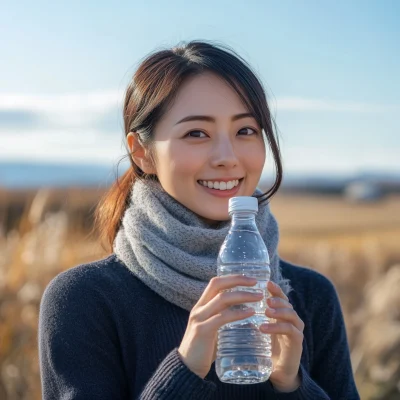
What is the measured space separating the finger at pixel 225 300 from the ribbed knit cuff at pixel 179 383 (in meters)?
0.22

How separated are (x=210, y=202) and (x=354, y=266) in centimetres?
415

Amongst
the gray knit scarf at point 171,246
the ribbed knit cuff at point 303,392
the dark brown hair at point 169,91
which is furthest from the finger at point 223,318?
the dark brown hair at point 169,91

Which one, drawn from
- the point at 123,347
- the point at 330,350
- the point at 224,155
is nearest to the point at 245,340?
the point at 123,347

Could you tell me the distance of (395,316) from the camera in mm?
5895

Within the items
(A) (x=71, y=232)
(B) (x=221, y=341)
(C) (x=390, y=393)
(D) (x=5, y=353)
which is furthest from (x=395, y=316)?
(B) (x=221, y=341)

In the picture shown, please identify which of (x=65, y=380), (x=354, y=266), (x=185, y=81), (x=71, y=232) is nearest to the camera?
(x=65, y=380)

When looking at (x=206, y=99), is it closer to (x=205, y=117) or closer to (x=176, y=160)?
(x=205, y=117)

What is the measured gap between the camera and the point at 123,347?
9.70ft

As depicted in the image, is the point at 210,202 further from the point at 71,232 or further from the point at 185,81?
the point at 71,232

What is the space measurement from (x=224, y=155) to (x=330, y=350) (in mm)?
899

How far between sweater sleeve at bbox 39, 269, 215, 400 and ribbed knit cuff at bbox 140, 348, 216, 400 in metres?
0.04

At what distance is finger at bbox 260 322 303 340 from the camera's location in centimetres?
245

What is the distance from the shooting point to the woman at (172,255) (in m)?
2.87

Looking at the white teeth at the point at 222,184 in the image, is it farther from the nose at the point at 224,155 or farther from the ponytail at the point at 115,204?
the ponytail at the point at 115,204
